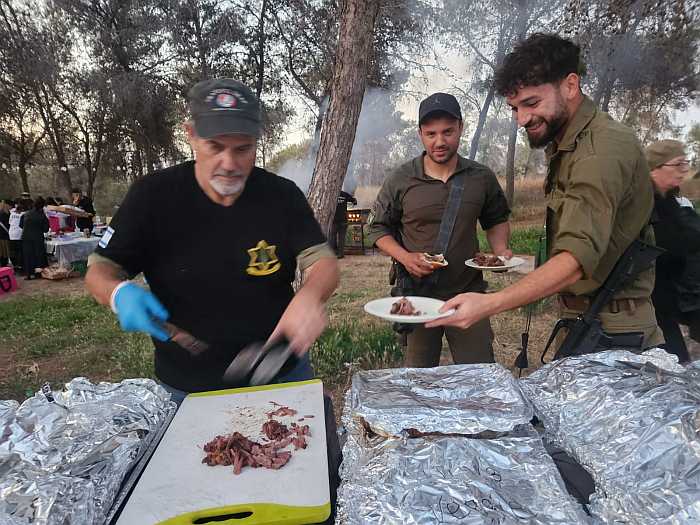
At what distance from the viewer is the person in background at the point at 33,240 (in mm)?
9570

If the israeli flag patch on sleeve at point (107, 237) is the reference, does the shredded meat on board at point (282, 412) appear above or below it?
below

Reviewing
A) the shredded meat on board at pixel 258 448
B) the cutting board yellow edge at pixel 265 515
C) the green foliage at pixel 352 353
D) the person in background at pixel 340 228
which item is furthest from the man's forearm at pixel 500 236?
the person in background at pixel 340 228

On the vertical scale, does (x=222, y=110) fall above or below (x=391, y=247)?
above

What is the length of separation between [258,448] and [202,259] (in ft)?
2.86

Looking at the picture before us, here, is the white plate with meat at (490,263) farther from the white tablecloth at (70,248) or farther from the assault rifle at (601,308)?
the white tablecloth at (70,248)

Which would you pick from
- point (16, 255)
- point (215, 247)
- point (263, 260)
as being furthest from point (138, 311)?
point (16, 255)

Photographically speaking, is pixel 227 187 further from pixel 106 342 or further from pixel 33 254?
pixel 33 254

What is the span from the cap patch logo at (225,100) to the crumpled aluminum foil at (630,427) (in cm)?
154

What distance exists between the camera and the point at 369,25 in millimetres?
4004

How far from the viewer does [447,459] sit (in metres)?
1.16

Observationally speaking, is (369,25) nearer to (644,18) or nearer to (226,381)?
(226,381)

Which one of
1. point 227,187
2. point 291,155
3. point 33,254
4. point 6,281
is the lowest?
point 6,281

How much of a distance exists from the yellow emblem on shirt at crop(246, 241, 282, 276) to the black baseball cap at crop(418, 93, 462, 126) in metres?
1.42

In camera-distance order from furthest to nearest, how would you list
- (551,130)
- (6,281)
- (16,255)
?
(16,255), (6,281), (551,130)
